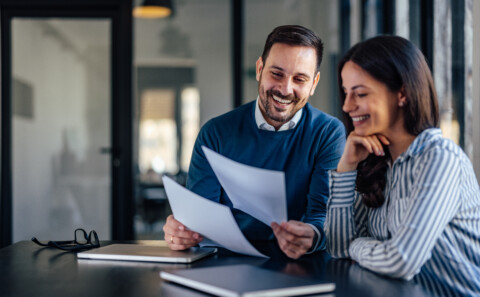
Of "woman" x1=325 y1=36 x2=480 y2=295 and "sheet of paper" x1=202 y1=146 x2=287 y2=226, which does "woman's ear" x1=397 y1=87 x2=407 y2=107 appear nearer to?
"woman" x1=325 y1=36 x2=480 y2=295

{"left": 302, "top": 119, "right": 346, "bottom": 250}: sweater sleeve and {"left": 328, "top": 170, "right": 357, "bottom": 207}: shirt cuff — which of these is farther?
{"left": 302, "top": 119, "right": 346, "bottom": 250}: sweater sleeve

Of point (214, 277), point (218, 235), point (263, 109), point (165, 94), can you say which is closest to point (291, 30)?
point (263, 109)

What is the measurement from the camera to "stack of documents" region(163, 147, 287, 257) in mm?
1110

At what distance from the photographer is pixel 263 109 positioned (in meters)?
1.84

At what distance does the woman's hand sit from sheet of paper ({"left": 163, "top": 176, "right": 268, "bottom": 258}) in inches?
13.6

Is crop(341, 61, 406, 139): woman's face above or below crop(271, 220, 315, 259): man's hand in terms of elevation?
above

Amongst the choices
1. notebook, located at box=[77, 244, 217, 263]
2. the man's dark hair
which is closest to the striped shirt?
notebook, located at box=[77, 244, 217, 263]

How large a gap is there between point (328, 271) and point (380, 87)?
0.47 metres

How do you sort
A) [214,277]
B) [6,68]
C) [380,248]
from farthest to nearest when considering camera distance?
[6,68], [380,248], [214,277]

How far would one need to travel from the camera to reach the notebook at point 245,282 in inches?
35.6

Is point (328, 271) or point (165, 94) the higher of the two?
point (165, 94)

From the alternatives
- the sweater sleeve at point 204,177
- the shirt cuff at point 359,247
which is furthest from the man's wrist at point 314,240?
the sweater sleeve at point 204,177

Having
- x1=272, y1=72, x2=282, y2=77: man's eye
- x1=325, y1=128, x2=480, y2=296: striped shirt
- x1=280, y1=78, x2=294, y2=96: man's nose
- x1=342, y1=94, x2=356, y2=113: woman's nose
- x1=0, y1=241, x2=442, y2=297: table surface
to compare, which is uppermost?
x1=272, y1=72, x2=282, y2=77: man's eye

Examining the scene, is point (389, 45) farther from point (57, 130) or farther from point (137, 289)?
point (57, 130)
